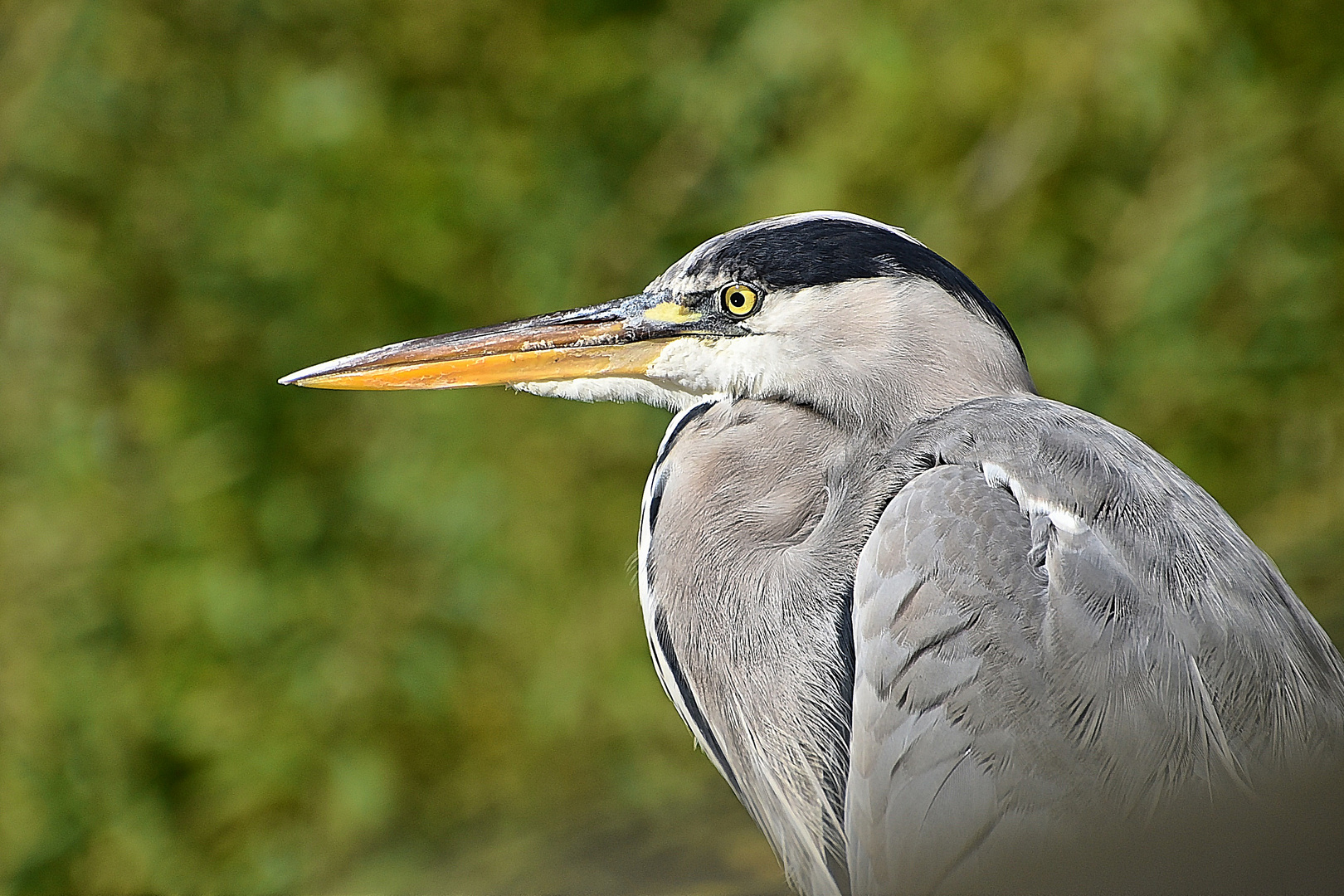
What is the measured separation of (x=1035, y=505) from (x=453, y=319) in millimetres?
1791

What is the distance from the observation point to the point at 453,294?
2592 mm

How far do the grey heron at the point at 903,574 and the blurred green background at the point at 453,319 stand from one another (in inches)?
42.0

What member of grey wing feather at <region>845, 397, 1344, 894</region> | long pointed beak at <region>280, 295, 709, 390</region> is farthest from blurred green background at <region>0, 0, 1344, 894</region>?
grey wing feather at <region>845, 397, 1344, 894</region>

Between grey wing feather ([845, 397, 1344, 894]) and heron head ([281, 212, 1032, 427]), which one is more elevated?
heron head ([281, 212, 1032, 427])

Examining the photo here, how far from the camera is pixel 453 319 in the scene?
258 cm

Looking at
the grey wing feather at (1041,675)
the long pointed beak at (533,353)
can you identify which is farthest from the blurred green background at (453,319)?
the grey wing feather at (1041,675)

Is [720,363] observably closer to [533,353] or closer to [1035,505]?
[533,353]

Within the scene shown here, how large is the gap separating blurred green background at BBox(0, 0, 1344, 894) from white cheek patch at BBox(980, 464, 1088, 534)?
1232 millimetres

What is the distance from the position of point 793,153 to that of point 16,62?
1.69 meters

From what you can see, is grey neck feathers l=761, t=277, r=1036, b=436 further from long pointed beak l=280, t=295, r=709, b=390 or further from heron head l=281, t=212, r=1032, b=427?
long pointed beak l=280, t=295, r=709, b=390

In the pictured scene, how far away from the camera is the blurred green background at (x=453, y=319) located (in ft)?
7.58

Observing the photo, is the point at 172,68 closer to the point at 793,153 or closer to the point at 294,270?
the point at 294,270

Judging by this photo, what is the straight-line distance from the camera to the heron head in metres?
1.16

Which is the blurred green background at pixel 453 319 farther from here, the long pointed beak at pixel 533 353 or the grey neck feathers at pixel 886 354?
the grey neck feathers at pixel 886 354
